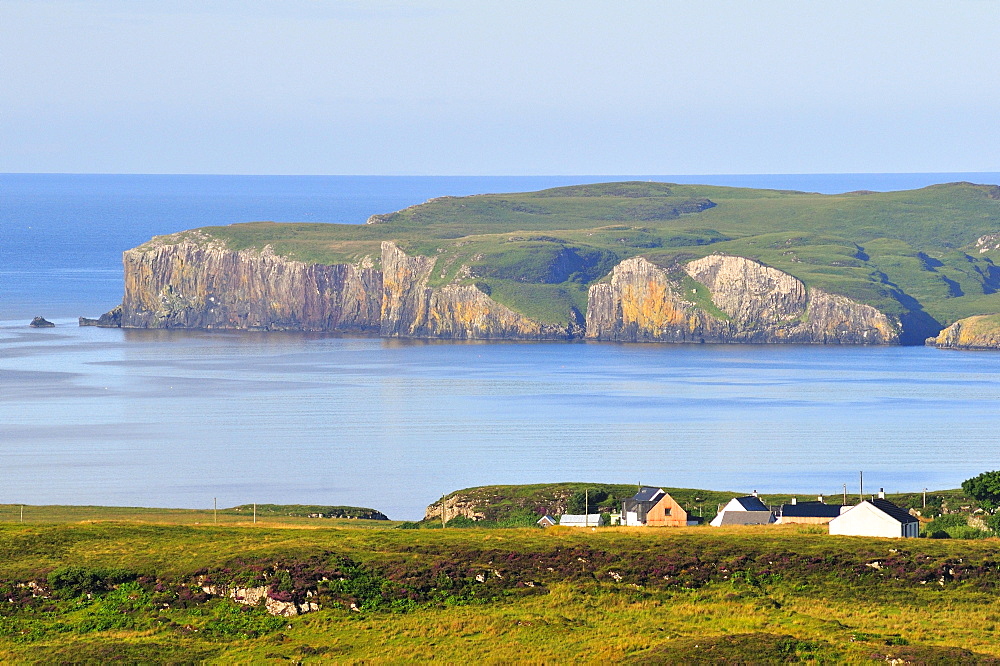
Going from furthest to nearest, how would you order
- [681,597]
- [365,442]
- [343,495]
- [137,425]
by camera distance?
[137,425] → [365,442] → [343,495] → [681,597]

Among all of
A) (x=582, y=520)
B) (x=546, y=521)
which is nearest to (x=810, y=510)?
(x=582, y=520)

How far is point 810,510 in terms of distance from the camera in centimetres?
7388

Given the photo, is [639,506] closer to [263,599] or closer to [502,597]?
[502,597]

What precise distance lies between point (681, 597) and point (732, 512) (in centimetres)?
2402

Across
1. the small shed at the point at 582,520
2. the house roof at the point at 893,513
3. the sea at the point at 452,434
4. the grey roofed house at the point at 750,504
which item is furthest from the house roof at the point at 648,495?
the sea at the point at 452,434

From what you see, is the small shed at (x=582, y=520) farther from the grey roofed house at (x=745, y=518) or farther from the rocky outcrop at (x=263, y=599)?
the rocky outcrop at (x=263, y=599)

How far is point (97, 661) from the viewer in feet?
144

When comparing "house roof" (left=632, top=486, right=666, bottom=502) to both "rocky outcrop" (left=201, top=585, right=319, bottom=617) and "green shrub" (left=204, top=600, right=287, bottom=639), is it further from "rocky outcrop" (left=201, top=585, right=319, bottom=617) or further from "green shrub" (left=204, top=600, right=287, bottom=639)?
"green shrub" (left=204, top=600, right=287, bottom=639)

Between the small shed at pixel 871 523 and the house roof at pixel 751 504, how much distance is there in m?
11.2

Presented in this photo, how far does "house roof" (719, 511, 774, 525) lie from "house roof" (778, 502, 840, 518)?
79 centimetres

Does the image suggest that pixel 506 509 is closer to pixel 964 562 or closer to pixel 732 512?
pixel 732 512

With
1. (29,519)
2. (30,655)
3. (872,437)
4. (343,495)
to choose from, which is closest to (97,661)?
(30,655)

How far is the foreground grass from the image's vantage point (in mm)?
45062

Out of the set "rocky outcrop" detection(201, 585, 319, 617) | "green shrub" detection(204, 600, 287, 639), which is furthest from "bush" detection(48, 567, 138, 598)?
"green shrub" detection(204, 600, 287, 639)
